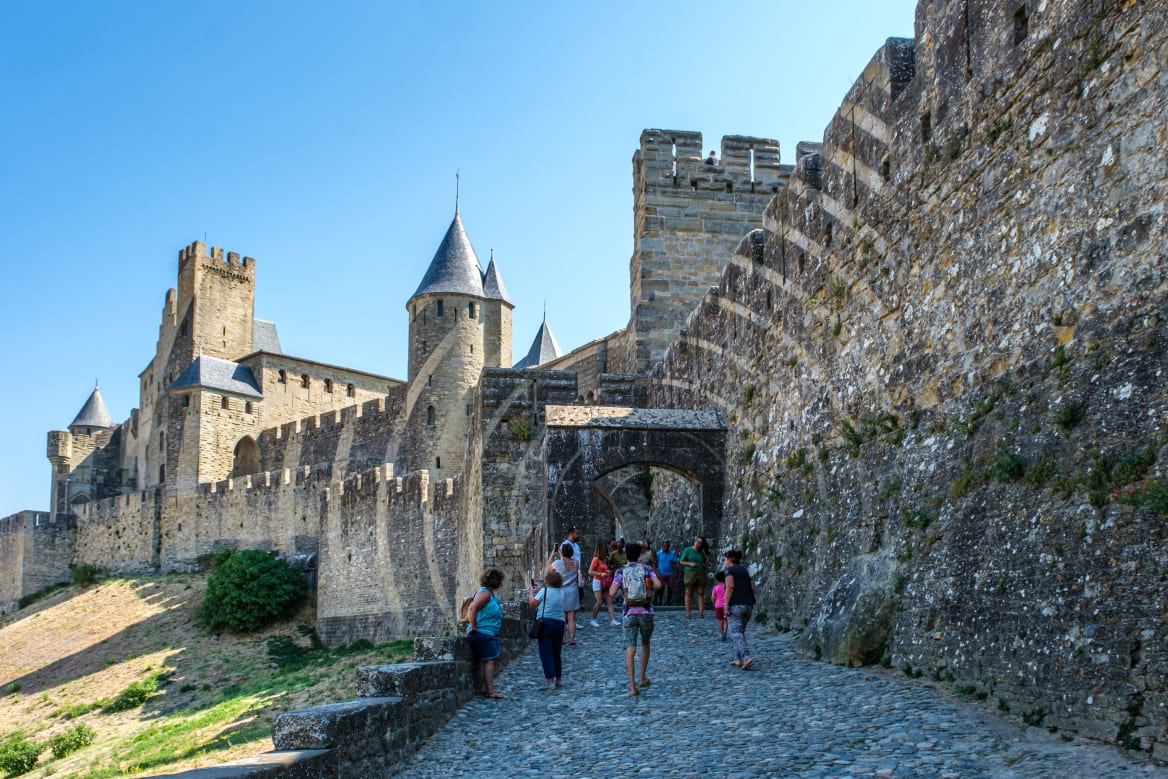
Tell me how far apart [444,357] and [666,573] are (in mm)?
25895

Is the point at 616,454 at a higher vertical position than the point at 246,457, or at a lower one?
lower

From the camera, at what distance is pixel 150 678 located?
2847cm

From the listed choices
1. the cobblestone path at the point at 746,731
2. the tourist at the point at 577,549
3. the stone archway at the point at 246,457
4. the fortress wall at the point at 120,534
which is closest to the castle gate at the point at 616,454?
the tourist at the point at 577,549

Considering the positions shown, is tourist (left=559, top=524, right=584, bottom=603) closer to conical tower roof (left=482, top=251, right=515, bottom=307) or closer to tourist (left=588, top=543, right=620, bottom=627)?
tourist (left=588, top=543, right=620, bottom=627)

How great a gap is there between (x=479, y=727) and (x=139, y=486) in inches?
2109

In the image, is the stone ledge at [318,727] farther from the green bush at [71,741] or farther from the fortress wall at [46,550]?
the fortress wall at [46,550]

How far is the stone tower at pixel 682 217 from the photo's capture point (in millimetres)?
23344

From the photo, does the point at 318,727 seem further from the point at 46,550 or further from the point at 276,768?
the point at 46,550

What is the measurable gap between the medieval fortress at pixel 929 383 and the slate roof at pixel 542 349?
22.3 meters

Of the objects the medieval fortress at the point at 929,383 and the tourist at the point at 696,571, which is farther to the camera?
the tourist at the point at 696,571

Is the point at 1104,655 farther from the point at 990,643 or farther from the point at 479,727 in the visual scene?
the point at 479,727

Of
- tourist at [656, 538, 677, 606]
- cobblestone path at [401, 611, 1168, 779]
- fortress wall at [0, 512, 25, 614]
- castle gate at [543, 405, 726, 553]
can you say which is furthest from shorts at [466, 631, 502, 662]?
fortress wall at [0, 512, 25, 614]

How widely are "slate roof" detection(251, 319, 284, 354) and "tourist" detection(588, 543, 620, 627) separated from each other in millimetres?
44428

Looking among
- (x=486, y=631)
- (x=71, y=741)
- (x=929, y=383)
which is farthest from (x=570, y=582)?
(x=71, y=741)
